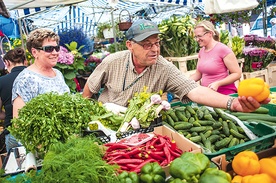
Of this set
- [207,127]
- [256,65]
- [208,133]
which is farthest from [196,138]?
[256,65]

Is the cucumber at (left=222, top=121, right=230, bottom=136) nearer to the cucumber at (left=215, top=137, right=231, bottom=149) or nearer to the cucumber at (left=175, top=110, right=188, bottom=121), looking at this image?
the cucumber at (left=215, top=137, right=231, bottom=149)

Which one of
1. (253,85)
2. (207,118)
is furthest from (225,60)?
(253,85)

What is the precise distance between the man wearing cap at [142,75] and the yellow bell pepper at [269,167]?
0.70 metres

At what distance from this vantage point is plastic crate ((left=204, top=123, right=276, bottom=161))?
2.25 m

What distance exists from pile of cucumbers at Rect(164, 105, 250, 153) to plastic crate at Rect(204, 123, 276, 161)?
13cm

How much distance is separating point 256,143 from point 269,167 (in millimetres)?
369

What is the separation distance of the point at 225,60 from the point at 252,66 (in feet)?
8.49

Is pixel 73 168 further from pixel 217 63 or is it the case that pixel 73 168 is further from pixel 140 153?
pixel 217 63

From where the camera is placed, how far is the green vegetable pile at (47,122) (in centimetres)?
208

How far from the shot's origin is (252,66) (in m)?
6.46

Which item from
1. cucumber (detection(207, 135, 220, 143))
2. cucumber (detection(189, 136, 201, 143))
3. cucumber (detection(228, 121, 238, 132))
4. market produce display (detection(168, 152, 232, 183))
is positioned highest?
market produce display (detection(168, 152, 232, 183))

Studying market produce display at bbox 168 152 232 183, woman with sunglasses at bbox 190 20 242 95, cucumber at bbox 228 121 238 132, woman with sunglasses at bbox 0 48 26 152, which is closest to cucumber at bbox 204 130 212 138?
cucumber at bbox 228 121 238 132

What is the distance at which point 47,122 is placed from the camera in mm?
2082

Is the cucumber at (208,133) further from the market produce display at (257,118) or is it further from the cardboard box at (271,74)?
the cardboard box at (271,74)
